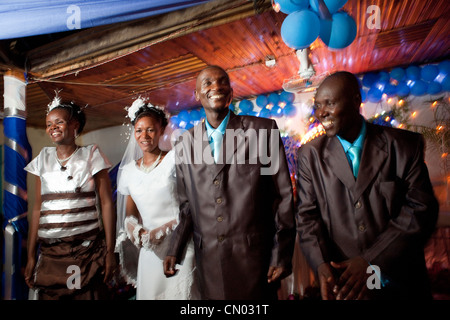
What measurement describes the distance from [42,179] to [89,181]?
43 centimetres

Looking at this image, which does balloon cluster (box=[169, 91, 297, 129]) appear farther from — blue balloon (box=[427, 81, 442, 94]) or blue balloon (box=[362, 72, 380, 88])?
blue balloon (box=[427, 81, 442, 94])

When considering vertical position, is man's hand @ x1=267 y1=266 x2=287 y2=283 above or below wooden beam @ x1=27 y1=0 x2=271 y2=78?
below

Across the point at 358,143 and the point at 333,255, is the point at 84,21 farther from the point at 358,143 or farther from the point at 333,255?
the point at 333,255

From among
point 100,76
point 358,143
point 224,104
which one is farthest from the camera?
point 100,76

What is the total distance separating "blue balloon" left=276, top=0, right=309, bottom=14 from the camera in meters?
2.26

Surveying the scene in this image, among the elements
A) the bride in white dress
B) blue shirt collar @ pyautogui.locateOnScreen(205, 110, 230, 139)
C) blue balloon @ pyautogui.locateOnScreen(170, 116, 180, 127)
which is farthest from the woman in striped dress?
blue balloon @ pyautogui.locateOnScreen(170, 116, 180, 127)

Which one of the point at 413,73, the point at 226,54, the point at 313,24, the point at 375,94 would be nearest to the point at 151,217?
the point at 313,24

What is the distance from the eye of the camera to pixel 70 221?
2.09 meters

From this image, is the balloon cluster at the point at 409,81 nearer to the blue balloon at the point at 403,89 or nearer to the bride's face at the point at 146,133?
the blue balloon at the point at 403,89

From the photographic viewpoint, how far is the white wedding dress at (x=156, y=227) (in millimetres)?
1871

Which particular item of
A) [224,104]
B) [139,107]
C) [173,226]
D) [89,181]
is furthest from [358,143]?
[89,181]

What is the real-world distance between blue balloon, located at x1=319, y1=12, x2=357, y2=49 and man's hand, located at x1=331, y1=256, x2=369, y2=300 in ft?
6.61

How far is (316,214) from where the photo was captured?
→ 155 centimetres

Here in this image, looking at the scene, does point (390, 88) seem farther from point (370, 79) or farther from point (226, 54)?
point (226, 54)
